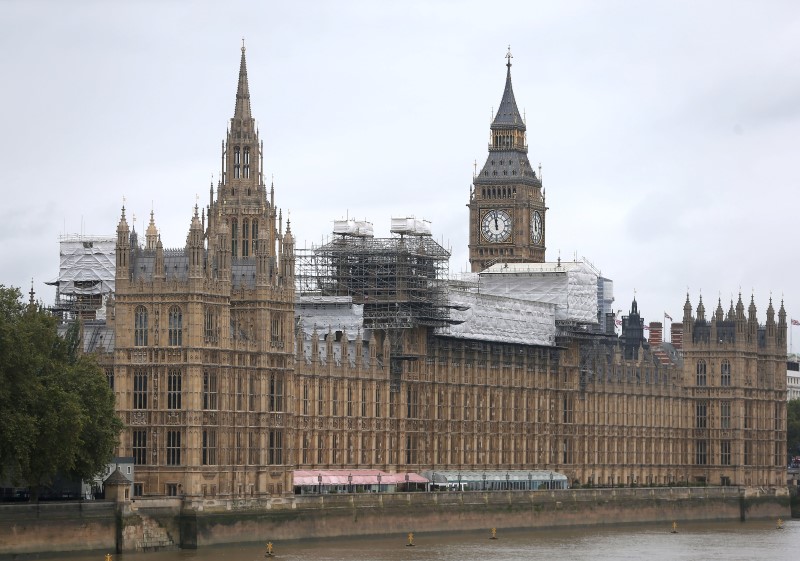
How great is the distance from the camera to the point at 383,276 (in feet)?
613

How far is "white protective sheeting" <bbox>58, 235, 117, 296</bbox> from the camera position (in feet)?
636

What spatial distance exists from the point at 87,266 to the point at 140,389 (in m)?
46.0

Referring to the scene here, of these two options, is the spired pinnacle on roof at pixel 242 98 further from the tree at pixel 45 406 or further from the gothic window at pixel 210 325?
the tree at pixel 45 406

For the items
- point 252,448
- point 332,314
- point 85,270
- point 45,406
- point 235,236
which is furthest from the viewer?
point 85,270

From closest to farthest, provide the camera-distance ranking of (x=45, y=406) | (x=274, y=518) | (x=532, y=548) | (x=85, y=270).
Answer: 1. (x=45, y=406)
2. (x=274, y=518)
3. (x=532, y=548)
4. (x=85, y=270)

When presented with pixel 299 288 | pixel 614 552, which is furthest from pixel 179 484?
pixel 299 288

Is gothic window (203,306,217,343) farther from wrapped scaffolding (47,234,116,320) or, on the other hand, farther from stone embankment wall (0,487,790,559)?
wrapped scaffolding (47,234,116,320)

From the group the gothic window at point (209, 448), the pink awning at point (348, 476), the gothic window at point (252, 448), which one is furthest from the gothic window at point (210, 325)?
the pink awning at point (348, 476)

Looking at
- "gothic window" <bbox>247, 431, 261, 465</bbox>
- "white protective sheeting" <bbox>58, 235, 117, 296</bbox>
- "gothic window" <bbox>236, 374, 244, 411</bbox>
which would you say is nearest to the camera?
"gothic window" <bbox>236, 374, 244, 411</bbox>

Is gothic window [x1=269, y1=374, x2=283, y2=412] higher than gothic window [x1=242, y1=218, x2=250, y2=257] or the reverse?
the reverse

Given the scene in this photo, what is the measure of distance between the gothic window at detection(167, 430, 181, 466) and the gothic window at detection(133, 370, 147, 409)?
2495mm

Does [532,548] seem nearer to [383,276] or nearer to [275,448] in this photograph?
[275,448]

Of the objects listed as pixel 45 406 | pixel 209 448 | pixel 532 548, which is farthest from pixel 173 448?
pixel 532 548

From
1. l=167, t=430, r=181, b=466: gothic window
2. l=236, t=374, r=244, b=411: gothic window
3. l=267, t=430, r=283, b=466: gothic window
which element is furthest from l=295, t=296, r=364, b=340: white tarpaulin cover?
l=167, t=430, r=181, b=466: gothic window
